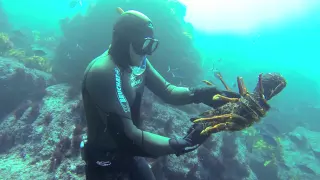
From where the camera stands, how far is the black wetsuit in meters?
2.33

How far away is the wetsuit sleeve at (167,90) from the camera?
3.37 metres

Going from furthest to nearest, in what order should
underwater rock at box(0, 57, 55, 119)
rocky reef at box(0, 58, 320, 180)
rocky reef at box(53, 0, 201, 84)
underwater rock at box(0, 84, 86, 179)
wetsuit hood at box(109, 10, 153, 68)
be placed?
rocky reef at box(53, 0, 201, 84) → underwater rock at box(0, 57, 55, 119) → rocky reef at box(0, 58, 320, 180) → underwater rock at box(0, 84, 86, 179) → wetsuit hood at box(109, 10, 153, 68)

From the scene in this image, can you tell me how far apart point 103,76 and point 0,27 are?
26.5 meters

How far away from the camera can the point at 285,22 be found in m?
74.8

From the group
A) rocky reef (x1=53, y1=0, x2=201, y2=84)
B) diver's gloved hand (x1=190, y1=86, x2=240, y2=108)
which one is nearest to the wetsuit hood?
diver's gloved hand (x1=190, y1=86, x2=240, y2=108)

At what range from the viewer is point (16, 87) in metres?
8.76

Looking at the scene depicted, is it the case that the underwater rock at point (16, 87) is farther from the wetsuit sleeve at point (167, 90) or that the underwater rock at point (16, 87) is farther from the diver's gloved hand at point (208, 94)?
the diver's gloved hand at point (208, 94)

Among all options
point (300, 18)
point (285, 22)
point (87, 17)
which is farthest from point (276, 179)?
point (285, 22)

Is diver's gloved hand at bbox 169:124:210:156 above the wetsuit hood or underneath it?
underneath

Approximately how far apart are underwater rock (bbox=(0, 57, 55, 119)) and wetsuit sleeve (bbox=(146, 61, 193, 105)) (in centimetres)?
625

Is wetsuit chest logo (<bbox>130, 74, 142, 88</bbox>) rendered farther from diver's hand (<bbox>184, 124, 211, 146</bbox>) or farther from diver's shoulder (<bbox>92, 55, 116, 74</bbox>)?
diver's hand (<bbox>184, 124, 211, 146</bbox>)

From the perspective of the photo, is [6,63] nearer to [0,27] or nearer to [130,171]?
[130,171]

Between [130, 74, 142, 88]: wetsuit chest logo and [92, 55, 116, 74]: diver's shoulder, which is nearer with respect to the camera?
[92, 55, 116, 74]: diver's shoulder

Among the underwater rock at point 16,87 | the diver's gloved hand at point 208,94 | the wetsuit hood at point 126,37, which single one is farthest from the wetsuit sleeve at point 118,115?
the underwater rock at point 16,87
